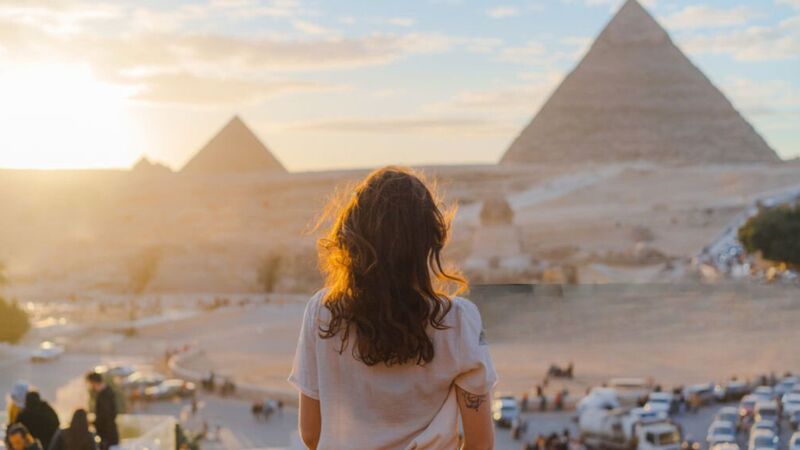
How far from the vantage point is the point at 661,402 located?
17125 millimetres

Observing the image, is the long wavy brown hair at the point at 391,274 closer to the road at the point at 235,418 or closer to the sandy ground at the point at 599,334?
the road at the point at 235,418

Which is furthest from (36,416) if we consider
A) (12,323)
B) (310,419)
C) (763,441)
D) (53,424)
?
(12,323)

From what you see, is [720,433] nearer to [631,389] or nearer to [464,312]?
[631,389]

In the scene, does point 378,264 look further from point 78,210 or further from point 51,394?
point 78,210

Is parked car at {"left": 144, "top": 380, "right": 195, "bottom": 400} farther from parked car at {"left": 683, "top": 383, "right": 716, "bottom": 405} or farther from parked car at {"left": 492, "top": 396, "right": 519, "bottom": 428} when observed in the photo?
parked car at {"left": 683, "top": 383, "right": 716, "bottom": 405}

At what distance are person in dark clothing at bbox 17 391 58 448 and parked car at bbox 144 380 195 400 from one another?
15653mm

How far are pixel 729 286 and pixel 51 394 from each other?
16.9 metres

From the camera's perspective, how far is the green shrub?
86.0 feet

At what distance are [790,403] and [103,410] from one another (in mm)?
13184

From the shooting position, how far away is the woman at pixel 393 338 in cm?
225

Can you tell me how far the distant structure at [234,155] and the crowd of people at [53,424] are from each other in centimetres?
9079

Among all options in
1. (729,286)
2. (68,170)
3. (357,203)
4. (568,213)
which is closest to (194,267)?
(568,213)

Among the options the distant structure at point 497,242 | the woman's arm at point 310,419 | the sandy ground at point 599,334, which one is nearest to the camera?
the woman's arm at point 310,419

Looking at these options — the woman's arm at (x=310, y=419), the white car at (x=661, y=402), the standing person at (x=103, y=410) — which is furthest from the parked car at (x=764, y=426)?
the woman's arm at (x=310, y=419)
